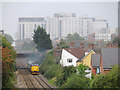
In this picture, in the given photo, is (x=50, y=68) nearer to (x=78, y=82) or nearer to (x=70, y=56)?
(x=70, y=56)

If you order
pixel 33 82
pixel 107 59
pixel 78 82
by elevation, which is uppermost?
pixel 107 59

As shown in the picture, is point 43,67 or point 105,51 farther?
point 43,67

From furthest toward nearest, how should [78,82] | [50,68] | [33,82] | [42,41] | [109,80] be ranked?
[42,41]
[50,68]
[33,82]
[78,82]
[109,80]

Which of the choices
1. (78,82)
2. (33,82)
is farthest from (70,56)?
(78,82)

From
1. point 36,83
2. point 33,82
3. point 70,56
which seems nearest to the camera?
point 36,83

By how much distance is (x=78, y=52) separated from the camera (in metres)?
49.0

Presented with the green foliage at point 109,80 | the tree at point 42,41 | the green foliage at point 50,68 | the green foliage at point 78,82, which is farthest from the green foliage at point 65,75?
the tree at point 42,41

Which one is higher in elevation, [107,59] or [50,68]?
[107,59]

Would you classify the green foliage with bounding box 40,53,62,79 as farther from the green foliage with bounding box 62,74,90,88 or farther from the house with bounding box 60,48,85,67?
the green foliage with bounding box 62,74,90,88

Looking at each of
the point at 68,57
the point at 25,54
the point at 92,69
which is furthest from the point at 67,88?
the point at 25,54

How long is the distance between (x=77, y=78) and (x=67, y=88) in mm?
1197

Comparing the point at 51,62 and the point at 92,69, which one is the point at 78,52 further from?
the point at 92,69

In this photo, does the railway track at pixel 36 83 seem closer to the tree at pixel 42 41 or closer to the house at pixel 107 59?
the house at pixel 107 59

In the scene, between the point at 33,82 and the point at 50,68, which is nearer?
the point at 33,82
